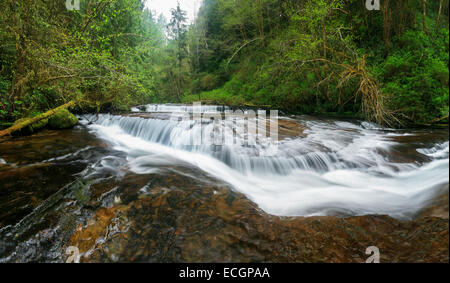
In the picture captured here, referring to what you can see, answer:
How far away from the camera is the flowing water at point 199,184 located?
2109 millimetres

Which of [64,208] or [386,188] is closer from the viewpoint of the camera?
[64,208]

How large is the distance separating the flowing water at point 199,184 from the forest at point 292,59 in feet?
3.91

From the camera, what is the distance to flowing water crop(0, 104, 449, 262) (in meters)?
2.11

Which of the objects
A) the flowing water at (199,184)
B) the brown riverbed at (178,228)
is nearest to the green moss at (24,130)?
the flowing water at (199,184)

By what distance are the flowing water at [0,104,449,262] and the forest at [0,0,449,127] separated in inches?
47.0

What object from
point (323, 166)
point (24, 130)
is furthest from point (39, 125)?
point (323, 166)

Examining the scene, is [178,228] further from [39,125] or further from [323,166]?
[39,125]

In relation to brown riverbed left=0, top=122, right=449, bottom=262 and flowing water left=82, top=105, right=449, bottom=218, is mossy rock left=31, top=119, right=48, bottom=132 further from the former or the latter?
brown riverbed left=0, top=122, right=449, bottom=262

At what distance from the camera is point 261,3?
14.6 metres

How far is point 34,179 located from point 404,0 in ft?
40.7

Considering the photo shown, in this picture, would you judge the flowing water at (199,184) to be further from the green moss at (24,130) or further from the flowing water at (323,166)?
the green moss at (24,130)

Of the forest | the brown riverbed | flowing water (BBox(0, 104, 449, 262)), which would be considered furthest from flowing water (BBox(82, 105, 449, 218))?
the forest
